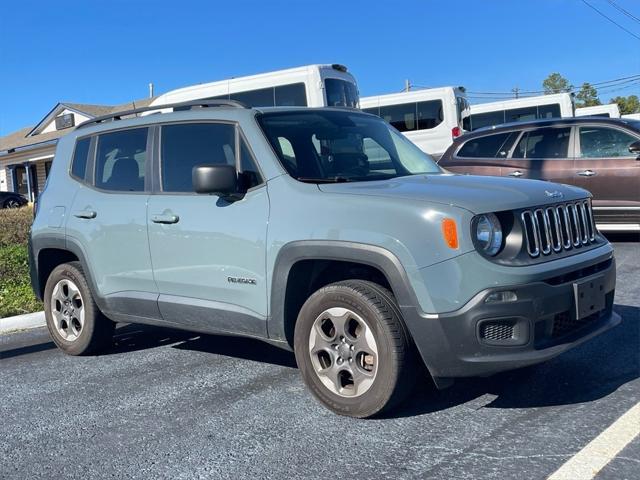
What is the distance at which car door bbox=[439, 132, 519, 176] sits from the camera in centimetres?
1003

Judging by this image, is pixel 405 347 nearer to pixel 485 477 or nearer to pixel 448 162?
pixel 485 477

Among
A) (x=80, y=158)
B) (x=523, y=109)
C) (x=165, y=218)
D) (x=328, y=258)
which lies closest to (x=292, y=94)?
(x=80, y=158)

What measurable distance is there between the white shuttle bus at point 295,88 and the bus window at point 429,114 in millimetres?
5346

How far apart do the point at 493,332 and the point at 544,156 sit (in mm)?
6979

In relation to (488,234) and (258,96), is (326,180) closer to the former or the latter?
(488,234)

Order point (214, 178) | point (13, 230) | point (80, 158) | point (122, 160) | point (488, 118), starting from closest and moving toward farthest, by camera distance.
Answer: point (214, 178), point (122, 160), point (80, 158), point (13, 230), point (488, 118)

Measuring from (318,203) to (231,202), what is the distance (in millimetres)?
695

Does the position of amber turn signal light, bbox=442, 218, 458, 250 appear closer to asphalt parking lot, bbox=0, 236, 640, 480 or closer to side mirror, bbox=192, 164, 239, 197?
asphalt parking lot, bbox=0, 236, 640, 480

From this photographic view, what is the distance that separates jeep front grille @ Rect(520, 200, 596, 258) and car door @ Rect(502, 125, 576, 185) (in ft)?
18.0

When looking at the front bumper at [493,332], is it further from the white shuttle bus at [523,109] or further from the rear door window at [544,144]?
the white shuttle bus at [523,109]

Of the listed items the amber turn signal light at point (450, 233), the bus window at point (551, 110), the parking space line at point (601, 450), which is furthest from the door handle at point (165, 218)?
the bus window at point (551, 110)

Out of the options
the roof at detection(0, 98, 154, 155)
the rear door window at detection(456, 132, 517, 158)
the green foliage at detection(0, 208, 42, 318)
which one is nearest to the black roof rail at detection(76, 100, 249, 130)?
the green foliage at detection(0, 208, 42, 318)

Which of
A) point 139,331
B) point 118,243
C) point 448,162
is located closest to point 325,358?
point 118,243

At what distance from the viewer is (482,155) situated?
10.2m
